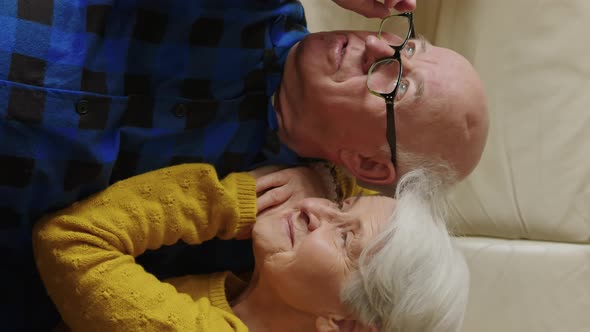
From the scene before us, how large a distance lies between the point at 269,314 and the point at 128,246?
319 millimetres

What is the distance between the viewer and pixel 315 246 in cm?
112

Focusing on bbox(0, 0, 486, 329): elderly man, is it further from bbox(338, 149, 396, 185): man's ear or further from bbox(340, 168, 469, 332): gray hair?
bbox(340, 168, 469, 332): gray hair

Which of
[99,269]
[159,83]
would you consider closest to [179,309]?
[99,269]

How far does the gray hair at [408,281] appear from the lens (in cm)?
111

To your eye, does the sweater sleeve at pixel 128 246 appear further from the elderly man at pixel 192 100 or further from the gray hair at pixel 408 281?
the gray hair at pixel 408 281

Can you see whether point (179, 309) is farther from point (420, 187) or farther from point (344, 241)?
point (420, 187)

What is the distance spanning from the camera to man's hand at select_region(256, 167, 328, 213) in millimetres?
1245

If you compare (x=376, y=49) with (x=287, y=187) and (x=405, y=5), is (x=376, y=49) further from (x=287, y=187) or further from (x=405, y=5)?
(x=287, y=187)

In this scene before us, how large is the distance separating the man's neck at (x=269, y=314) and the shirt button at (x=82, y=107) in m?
0.47

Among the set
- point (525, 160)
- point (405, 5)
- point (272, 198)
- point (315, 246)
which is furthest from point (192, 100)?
point (525, 160)

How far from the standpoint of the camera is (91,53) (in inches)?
41.1

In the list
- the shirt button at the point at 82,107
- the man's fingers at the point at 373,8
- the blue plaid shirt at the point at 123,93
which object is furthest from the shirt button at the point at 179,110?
the man's fingers at the point at 373,8

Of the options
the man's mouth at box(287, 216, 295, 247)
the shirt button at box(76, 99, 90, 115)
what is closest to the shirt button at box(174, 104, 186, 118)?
A: the shirt button at box(76, 99, 90, 115)

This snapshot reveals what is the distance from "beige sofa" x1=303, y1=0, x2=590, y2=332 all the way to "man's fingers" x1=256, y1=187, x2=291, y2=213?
2.25 feet
